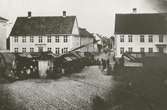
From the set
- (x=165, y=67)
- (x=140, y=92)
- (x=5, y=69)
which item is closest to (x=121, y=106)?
(x=140, y=92)

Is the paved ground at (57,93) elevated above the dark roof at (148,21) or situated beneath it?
situated beneath

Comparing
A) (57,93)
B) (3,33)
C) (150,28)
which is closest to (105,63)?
(150,28)

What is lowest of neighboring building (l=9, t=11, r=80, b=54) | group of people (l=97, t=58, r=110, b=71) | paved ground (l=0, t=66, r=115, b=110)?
paved ground (l=0, t=66, r=115, b=110)

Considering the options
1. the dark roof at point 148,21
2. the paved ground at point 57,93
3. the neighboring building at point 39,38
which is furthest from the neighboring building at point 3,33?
the dark roof at point 148,21

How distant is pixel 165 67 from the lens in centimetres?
113

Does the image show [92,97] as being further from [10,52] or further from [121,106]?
[10,52]

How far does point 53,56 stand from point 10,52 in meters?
0.24

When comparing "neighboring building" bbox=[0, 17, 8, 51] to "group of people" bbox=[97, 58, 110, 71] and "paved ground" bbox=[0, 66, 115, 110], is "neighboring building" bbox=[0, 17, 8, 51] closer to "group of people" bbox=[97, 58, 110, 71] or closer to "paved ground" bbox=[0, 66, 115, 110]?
"paved ground" bbox=[0, 66, 115, 110]

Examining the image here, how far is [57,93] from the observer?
1240 millimetres

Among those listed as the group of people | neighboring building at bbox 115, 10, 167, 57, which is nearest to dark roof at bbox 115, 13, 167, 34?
neighboring building at bbox 115, 10, 167, 57

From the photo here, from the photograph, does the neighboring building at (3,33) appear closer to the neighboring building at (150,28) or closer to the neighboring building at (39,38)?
the neighboring building at (39,38)

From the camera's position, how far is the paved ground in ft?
3.67

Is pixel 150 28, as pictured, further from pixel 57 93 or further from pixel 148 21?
pixel 57 93

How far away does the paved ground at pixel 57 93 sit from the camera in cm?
112
